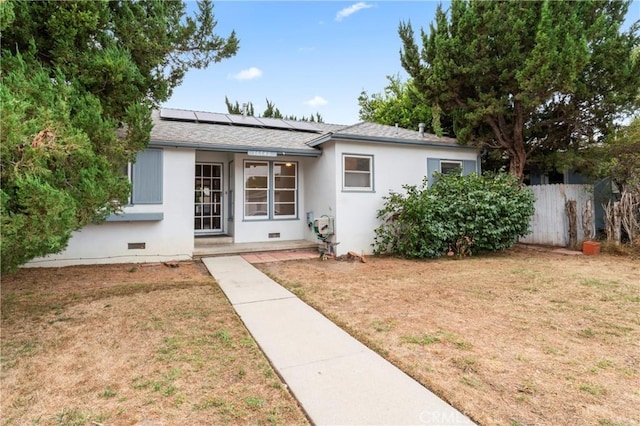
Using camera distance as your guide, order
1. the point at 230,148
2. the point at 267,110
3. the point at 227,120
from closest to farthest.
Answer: the point at 230,148, the point at 227,120, the point at 267,110

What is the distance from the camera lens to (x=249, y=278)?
5.97m

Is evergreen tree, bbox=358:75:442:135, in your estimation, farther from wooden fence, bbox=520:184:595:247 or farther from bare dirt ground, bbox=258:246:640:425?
bare dirt ground, bbox=258:246:640:425

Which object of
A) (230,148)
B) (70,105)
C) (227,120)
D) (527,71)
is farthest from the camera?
(227,120)

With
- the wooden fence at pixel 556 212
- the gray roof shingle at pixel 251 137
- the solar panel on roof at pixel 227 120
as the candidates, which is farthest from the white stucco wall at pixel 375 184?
the solar panel on roof at pixel 227 120

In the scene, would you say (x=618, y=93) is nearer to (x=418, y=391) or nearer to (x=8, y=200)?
(x=418, y=391)

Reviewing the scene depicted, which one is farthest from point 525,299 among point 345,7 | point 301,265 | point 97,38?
point 345,7

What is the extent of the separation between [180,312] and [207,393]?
6.60 ft

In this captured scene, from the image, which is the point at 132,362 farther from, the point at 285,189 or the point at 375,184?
the point at 285,189

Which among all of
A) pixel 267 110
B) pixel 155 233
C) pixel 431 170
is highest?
pixel 267 110

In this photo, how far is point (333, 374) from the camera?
269 centimetres

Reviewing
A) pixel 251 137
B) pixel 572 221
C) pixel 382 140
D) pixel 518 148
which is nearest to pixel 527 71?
pixel 518 148

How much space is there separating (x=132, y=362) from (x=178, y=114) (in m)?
10.3

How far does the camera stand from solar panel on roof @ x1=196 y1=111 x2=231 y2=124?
1130 cm

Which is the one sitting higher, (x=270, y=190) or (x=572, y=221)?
(x=270, y=190)
